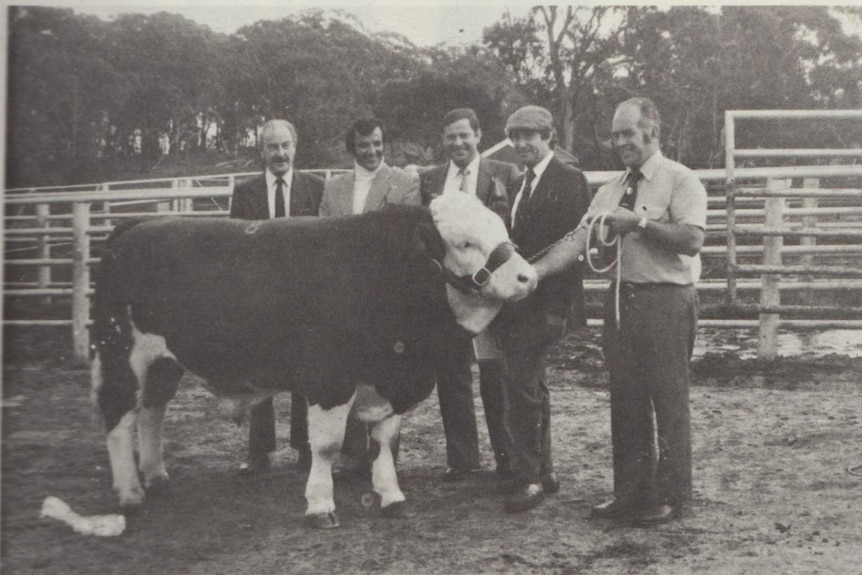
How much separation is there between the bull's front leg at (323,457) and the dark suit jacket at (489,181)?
4.08ft

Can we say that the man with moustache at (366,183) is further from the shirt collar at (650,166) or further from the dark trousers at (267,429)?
the shirt collar at (650,166)

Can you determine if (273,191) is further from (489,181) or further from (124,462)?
(124,462)

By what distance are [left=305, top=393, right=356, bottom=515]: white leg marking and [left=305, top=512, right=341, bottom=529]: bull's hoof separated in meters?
0.01

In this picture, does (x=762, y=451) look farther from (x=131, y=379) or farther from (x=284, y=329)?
(x=131, y=379)

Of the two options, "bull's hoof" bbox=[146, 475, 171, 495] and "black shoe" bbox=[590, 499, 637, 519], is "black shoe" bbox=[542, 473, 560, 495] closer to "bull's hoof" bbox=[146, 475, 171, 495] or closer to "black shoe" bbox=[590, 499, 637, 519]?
"black shoe" bbox=[590, 499, 637, 519]

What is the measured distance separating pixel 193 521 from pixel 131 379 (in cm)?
75

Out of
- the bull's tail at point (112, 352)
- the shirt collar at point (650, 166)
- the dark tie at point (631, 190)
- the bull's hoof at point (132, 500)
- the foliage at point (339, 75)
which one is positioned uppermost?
the foliage at point (339, 75)

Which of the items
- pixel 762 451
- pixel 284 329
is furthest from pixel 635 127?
pixel 762 451

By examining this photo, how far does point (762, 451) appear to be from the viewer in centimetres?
493

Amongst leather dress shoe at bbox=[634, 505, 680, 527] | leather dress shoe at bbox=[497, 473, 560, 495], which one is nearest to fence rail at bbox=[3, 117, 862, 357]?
leather dress shoe at bbox=[497, 473, 560, 495]

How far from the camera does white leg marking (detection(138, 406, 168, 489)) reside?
4367 mm

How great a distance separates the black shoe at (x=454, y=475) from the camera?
183 inches

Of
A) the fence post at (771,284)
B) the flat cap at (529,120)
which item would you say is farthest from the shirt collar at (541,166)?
the fence post at (771,284)

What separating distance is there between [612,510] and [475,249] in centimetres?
137
